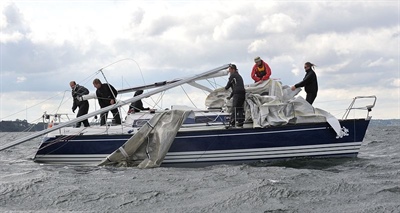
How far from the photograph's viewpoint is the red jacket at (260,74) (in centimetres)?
1543

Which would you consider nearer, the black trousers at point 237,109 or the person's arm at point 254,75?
the black trousers at point 237,109

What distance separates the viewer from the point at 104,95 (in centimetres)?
1606

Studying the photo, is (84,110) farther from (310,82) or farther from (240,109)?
(310,82)

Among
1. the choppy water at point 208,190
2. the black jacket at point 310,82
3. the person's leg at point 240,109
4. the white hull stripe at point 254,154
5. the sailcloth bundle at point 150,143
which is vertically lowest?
the choppy water at point 208,190

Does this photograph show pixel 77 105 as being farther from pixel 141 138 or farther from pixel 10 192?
pixel 10 192

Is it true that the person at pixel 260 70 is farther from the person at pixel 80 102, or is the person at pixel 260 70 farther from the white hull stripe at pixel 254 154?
the person at pixel 80 102

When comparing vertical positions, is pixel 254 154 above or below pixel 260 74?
below

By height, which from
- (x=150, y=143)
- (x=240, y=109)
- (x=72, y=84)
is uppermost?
(x=72, y=84)

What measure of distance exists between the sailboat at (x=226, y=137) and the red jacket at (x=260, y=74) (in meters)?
0.75

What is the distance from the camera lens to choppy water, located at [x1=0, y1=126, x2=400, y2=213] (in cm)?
825

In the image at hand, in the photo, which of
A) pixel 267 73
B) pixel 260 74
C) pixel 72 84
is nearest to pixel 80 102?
pixel 72 84

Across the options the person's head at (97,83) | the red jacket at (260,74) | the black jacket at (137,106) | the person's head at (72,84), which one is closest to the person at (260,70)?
the red jacket at (260,74)

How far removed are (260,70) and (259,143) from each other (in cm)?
260

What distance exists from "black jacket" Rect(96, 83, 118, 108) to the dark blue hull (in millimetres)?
1973
